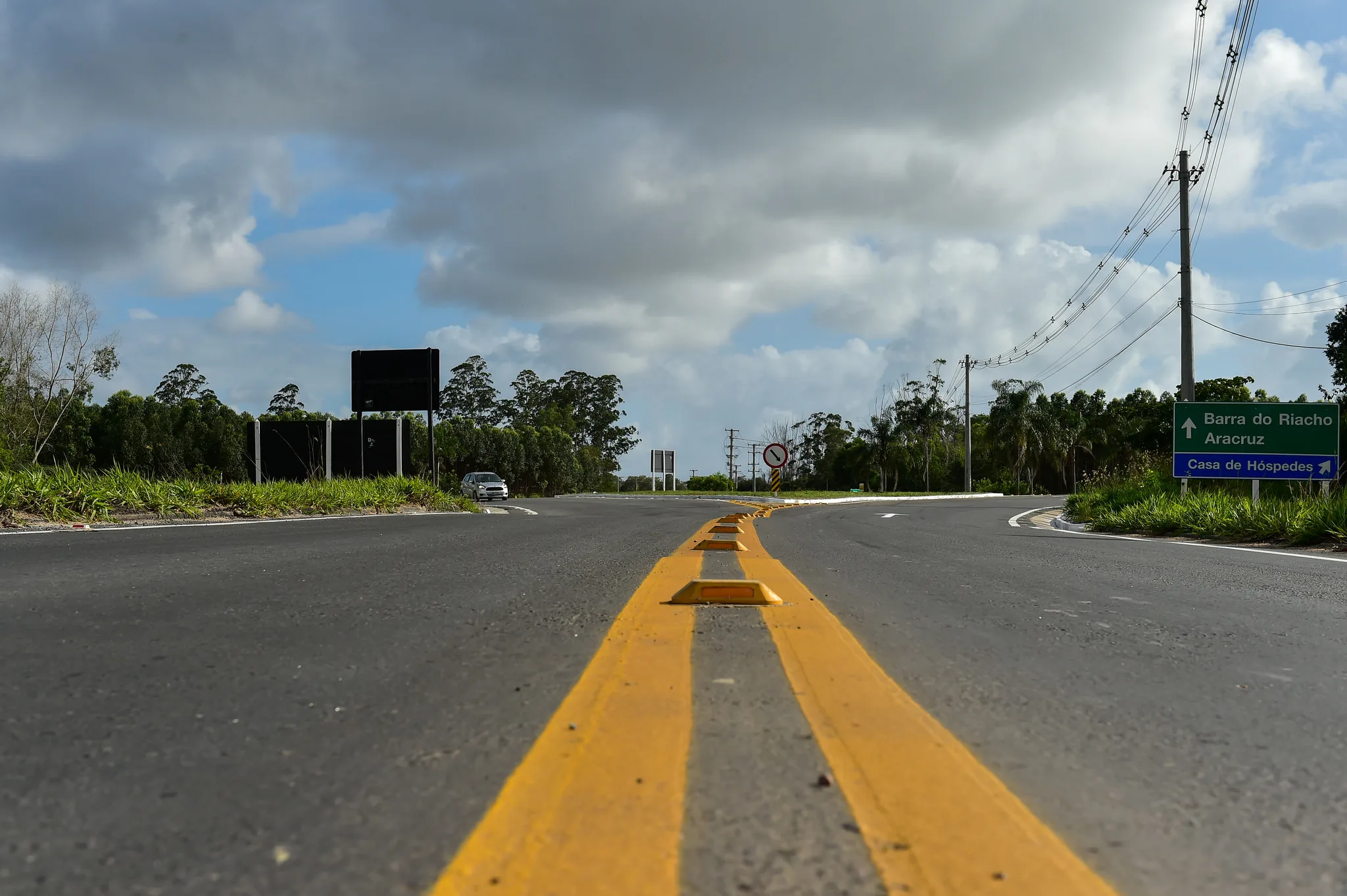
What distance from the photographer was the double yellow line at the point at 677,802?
1660mm

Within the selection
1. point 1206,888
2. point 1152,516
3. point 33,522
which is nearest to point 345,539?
point 33,522

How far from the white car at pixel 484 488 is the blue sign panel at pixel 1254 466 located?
28.6 m

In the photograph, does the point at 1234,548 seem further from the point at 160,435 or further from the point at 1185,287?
the point at 160,435

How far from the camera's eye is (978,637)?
436 centimetres

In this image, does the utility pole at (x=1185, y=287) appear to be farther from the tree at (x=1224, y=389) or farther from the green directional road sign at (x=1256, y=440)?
the tree at (x=1224, y=389)

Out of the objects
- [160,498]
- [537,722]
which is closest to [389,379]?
[160,498]

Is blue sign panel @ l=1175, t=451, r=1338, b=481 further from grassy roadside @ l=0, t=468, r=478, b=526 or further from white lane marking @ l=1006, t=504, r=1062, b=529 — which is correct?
grassy roadside @ l=0, t=468, r=478, b=526

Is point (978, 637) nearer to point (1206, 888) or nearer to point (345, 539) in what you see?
point (1206, 888)

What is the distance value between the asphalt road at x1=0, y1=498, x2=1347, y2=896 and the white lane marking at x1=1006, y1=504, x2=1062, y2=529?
608 inches

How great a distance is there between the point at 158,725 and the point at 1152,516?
17248 millimetres

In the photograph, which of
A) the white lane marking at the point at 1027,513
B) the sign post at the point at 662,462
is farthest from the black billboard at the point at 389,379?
the sign post at the point at 662,462

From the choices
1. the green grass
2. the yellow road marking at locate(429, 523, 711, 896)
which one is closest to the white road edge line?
the green grass

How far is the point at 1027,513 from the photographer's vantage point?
29641mm

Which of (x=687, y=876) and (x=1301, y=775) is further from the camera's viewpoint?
(x=1301, y=775)
